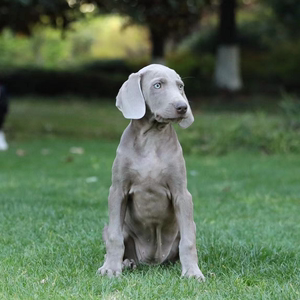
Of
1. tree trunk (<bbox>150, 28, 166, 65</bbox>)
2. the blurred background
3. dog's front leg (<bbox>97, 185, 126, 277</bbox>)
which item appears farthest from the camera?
tree trunk (<bbox>150, 28, 166, 65</bbox>)

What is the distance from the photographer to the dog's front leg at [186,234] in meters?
3.86

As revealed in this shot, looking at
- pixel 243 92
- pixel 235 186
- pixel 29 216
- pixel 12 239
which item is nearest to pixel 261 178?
pixel 235 186

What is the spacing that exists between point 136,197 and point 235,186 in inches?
166

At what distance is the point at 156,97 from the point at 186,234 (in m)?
0.86

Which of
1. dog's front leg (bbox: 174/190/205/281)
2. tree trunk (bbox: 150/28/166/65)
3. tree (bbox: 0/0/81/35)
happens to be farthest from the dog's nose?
tree trunk (bbox: 150/28/166/65)

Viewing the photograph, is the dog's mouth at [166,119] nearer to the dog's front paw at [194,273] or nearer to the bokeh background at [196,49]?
the dog's front paw at [194,273]

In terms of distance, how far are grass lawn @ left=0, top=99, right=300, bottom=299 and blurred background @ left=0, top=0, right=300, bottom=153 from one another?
119cm

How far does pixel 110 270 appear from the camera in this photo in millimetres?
3867

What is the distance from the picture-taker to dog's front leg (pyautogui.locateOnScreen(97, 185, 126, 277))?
3902 mm

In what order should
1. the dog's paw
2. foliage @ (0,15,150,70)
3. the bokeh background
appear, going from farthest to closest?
foliage @ (0,15,150,70) → the bokeh background → the dog's paw

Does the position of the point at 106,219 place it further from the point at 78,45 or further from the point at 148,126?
the point at 78,45

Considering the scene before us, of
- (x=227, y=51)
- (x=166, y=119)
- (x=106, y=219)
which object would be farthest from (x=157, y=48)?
(x=166, y=119)

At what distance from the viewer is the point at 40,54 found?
39.5 metres

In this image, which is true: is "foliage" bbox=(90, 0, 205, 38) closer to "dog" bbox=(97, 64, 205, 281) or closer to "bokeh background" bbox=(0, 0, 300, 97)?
"bokeh background" bbox=(0, 0, 300, 97)
